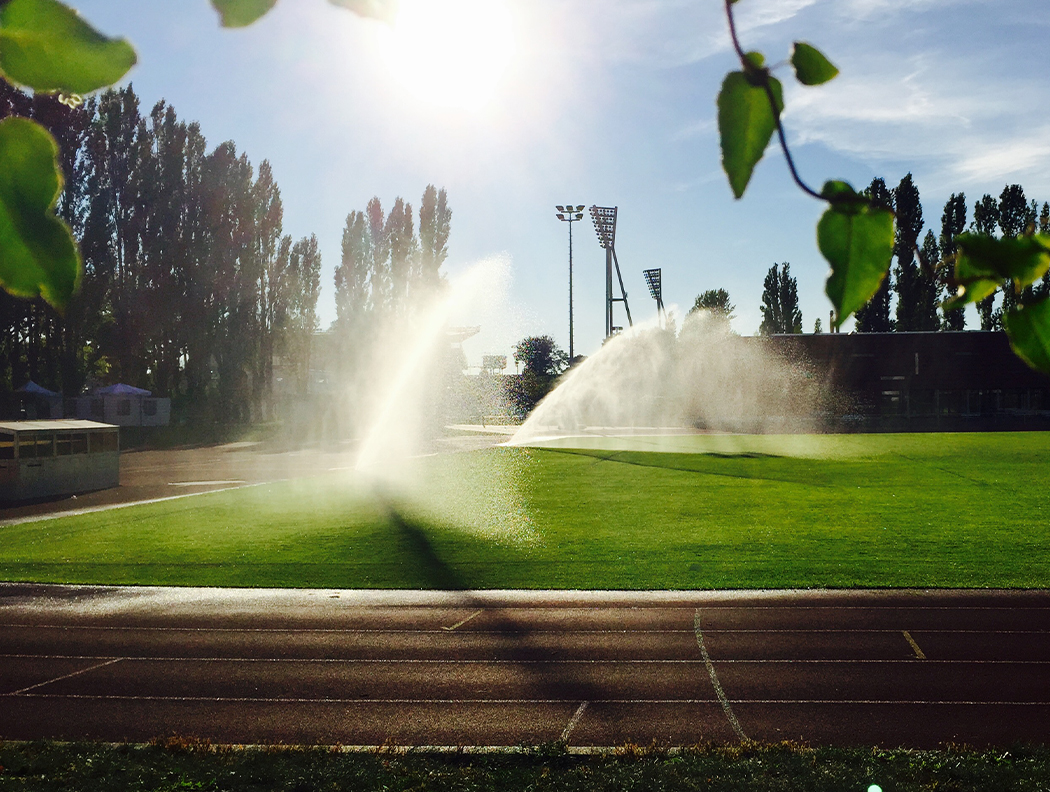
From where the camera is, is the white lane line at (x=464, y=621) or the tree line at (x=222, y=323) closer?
the white lane line at (x=464, y=621)

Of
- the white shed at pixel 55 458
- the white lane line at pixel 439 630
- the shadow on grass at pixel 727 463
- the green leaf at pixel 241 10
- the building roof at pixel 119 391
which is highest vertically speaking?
the building roof at pixel 119 391

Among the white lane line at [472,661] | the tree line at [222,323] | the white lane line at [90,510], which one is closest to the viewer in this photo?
the white lane line at [472,661]

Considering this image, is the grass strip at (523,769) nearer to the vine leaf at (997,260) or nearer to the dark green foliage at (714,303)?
the vine leaf at (997,260)

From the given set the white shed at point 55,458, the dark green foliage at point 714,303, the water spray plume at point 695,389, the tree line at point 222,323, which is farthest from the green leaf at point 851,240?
the dark green foliage at point 714,303

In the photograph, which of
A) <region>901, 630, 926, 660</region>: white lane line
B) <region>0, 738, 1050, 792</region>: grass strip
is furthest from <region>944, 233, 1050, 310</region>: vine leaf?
<region>901, 630, 926, 660</region>: white lane line

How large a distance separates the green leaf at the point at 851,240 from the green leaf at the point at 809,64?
0.24 ft

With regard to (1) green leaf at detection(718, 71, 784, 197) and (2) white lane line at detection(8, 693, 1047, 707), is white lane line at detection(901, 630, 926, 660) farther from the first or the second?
(1) green leaf at detection(718, 71, 784, 197)

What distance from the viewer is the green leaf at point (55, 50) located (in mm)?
539

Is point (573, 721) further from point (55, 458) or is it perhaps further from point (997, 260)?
point (55, 458)

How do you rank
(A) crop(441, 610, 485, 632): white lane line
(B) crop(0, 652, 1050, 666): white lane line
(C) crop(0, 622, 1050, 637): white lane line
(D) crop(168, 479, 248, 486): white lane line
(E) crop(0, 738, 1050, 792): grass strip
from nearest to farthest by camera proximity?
(E) crop(0, 738, 1050, 792): grass strip → (B) crop(0, 652, 1050, 666): white lane line → (C) crop(0, 622, 1050, 637): white lane line → (A) crop(441, 610, 485, 632): white lane line → (D) crop(168, 479, 248, 486): white lane line

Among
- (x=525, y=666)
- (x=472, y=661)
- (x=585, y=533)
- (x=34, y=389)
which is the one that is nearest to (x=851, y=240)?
(x=525, y=666)

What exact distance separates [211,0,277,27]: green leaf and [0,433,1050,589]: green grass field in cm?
1378

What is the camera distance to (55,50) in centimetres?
55

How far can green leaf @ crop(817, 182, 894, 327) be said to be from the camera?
1.87 feet
